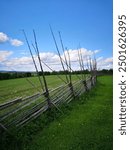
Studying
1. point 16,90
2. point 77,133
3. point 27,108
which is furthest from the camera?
point 16,90

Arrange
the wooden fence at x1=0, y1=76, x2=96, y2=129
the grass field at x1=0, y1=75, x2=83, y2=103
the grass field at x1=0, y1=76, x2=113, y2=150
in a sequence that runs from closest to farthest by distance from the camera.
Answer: the grass field at x1=0, y1=76, x2=113, y2=150 < the wooden fence at x1=0, y1=76, x2=96, y2=129 < the grass field at x1=0, y1=75, x2=83, y2=103

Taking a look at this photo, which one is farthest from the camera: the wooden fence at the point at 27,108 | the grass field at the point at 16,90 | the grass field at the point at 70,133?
the grass field at the point at 16,90

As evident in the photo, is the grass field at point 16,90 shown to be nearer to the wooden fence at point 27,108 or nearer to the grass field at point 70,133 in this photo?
the wooden fence at point 27,108

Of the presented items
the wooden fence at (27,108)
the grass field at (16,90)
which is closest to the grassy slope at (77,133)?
the wooden fence at (27,108)

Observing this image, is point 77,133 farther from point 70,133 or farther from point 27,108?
point 27,108

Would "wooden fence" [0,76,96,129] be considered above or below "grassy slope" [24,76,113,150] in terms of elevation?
above

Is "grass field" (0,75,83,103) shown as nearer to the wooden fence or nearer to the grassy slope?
the wooden fence

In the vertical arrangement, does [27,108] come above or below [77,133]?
above

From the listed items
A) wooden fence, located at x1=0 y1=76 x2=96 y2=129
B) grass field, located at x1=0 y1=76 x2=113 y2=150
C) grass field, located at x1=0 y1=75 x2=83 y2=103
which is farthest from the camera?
grass field, located at x1=0 y1=75 x2=83 y2=103

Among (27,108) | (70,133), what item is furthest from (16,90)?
(70,133)

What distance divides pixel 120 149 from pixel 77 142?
1.47 meters

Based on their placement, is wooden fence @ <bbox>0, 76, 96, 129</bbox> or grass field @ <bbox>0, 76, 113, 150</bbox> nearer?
grass field @ <bbox>0, 76, 113, 150</bbox>

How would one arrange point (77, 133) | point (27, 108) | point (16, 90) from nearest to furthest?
point (77, 133) → point (27, 108) → point (16, 90)

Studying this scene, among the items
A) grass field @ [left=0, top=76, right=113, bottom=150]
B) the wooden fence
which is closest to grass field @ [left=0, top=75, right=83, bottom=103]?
the wooden fence
